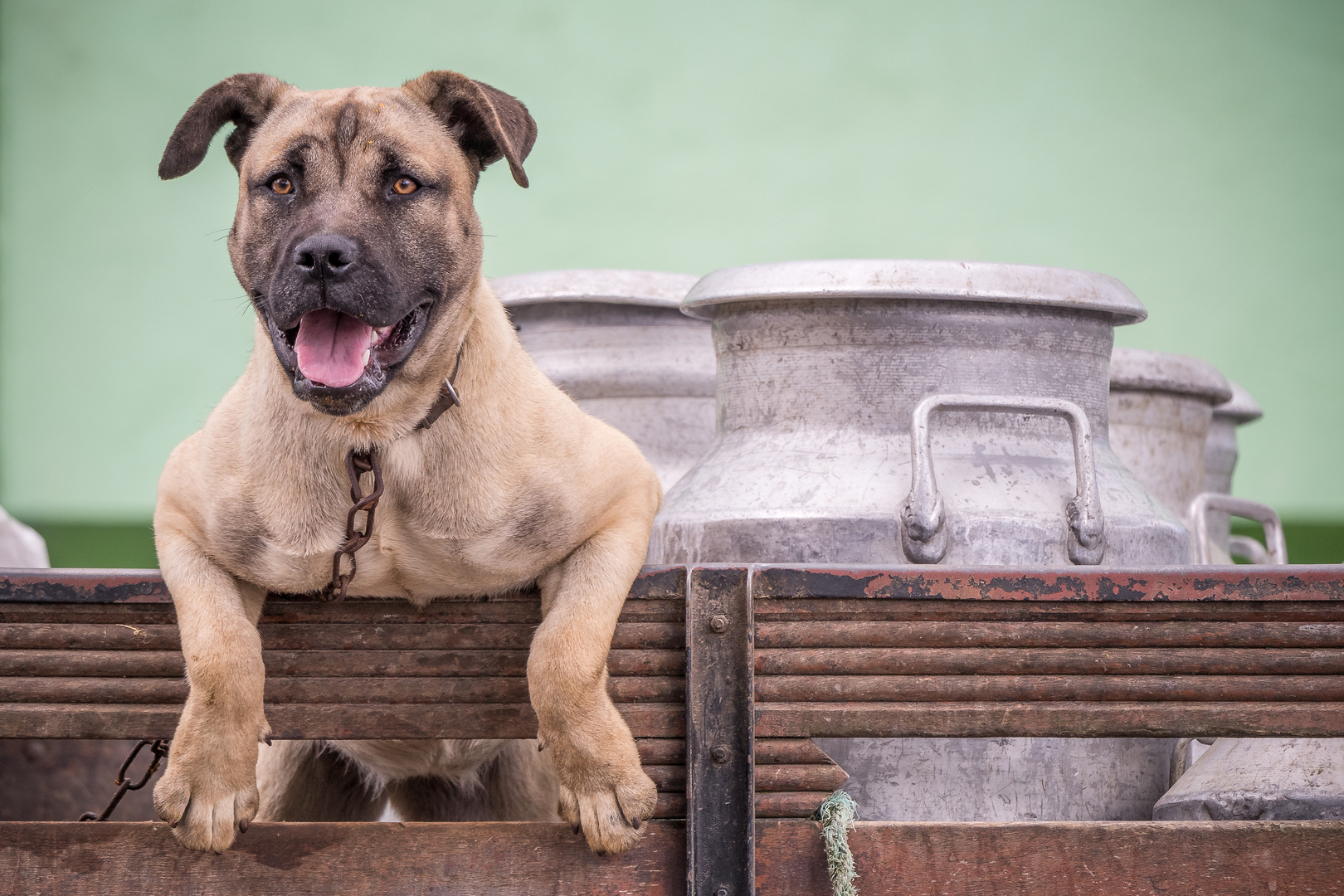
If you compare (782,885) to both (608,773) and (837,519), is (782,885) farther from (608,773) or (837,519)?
(837,519)

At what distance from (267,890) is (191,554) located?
0.52m

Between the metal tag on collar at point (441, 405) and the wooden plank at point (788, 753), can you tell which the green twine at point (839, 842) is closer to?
the wooden plank at point (788, 753)

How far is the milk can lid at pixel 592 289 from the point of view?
3178 millimetres

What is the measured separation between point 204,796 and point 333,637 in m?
0.28

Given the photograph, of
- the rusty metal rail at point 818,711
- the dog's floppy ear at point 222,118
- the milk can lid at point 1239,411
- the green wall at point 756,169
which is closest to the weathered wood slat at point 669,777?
the rusty metal rail at point 818,711

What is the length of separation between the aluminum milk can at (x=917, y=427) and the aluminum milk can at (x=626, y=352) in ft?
2.13

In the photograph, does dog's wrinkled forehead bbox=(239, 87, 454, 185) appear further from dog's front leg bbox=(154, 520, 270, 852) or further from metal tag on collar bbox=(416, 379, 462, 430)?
dog's front leg bbox=(154, 520, 270, 852)

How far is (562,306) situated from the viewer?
3234 mm

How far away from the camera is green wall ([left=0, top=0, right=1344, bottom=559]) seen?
6.87 meters

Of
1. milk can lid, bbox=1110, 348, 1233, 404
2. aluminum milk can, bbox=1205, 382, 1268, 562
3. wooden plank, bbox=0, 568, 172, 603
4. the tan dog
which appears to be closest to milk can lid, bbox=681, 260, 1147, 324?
the tan dog

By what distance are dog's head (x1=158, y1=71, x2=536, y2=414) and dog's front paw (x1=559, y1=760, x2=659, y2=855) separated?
65 cm

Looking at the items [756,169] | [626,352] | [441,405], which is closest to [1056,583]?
[441,405]

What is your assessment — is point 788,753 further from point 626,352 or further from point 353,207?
point 626,352

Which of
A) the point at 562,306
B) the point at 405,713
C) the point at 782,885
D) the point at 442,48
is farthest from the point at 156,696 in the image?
the point at 442,48
